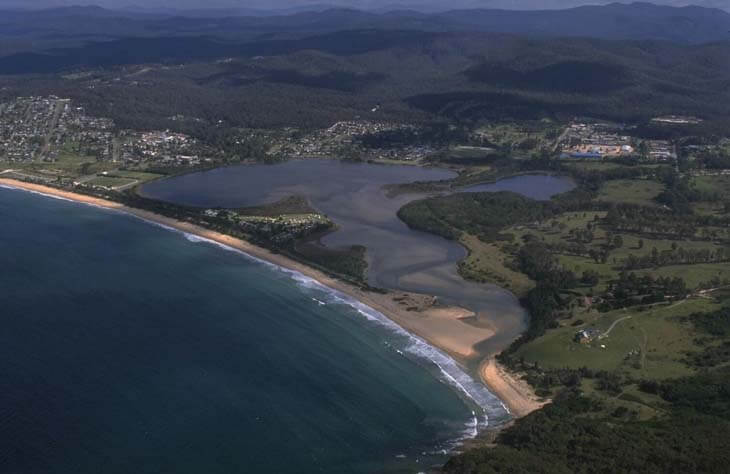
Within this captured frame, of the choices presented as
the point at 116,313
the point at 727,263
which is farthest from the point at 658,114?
the point at 116,313

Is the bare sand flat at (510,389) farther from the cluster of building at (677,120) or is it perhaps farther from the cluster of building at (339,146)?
the cluster of building at (677,120)

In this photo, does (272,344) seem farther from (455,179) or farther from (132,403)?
(455,179)

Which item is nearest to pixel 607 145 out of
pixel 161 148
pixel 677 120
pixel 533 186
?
pixel 677 120

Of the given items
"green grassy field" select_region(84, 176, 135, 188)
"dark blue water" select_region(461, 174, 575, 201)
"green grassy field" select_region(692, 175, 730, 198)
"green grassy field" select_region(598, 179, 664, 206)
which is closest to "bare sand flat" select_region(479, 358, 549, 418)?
"dark blue water" select_region(461, 174, 575, 201)

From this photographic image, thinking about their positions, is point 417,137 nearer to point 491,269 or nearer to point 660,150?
point 660,150

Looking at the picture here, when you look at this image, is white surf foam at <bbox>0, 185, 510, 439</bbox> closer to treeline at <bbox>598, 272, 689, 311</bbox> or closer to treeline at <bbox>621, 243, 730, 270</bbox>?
treeline at <bbox>598, 272, 689, 311</bbox>

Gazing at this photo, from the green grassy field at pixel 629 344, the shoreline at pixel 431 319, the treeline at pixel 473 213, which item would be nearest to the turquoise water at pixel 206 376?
the shoreline at pixel 431 319
